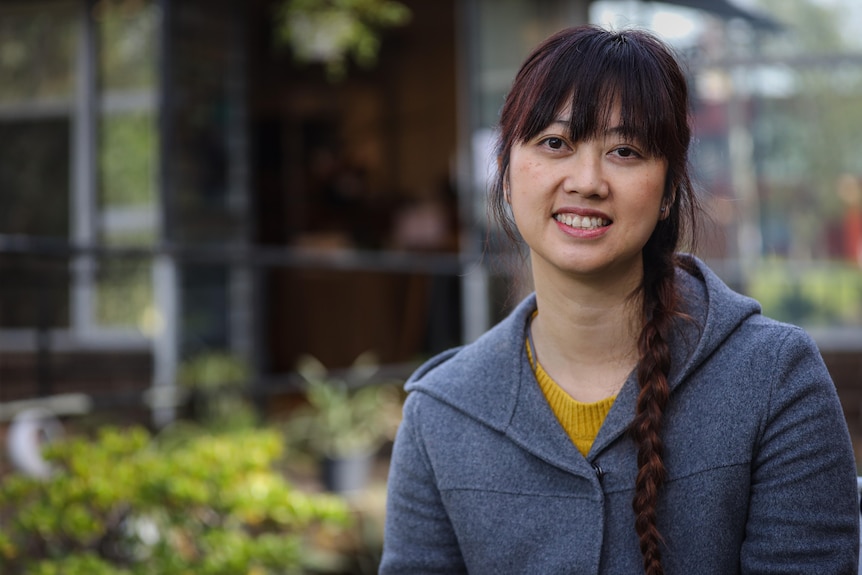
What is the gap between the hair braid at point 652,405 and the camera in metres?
1.36

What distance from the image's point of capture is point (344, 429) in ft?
15.0

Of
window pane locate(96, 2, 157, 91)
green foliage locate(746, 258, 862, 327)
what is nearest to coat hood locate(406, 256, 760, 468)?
green foliage locate(746, 258, 862, 327)

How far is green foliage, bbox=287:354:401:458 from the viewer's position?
4.55m

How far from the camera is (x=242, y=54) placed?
5.96 m

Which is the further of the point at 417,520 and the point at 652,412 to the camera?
the point at 417,520

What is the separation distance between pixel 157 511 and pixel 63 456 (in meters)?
0.34

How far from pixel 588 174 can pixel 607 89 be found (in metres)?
0.11

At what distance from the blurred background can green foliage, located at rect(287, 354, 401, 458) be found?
0.10m

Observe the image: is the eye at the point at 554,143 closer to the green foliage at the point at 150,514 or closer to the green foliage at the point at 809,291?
the green foliage at the point at 150,514

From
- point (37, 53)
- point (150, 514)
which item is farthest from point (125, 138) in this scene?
point (150, 514)

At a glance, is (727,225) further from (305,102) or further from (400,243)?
(305,102)

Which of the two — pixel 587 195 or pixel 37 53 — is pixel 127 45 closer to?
pixel 37 53

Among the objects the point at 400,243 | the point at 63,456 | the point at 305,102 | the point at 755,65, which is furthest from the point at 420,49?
the point at 63,456

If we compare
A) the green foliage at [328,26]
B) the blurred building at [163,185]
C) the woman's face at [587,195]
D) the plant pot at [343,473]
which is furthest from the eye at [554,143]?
the blurred building at [163,185]
